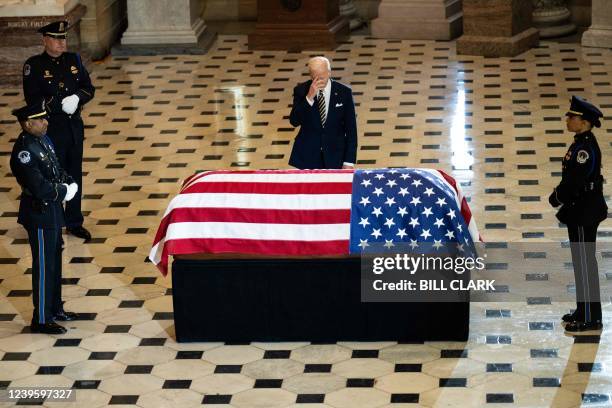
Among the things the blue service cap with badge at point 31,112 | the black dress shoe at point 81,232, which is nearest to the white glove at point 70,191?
the blue service cap with badge at point 31,112

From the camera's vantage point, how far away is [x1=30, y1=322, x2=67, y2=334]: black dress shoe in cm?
888

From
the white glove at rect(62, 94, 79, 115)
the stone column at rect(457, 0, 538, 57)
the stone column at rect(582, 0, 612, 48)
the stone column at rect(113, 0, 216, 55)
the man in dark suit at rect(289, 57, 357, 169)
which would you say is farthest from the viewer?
the stone column at rect(113, 0, 216, 55)

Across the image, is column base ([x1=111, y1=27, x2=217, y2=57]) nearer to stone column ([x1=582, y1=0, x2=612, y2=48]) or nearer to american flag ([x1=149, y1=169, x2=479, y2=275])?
stone column ([x1=582, y1=0, x2=612, y2=48])

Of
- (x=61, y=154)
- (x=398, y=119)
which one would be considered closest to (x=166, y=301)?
(x=61, y=154)

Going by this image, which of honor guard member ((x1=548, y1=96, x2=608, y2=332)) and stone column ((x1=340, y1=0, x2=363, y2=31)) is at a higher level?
honor guard member ((x1=548, y1=96, x2=608, y2=332))

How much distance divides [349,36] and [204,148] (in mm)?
5398

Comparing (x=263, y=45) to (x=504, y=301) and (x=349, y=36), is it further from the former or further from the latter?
(x=504, y=301)

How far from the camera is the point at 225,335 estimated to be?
28.3 feet

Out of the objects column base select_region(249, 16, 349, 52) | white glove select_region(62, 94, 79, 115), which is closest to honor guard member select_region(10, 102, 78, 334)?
white glove select_region(62, 94, 79, 115)

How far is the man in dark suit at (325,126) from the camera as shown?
374 inches

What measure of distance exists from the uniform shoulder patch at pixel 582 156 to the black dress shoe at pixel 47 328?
3.55 metres

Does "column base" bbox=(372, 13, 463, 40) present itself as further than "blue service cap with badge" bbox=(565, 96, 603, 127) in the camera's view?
Yes

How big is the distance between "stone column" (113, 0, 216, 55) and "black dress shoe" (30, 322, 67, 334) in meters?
8.64

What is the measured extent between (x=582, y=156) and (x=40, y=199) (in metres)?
3.44
